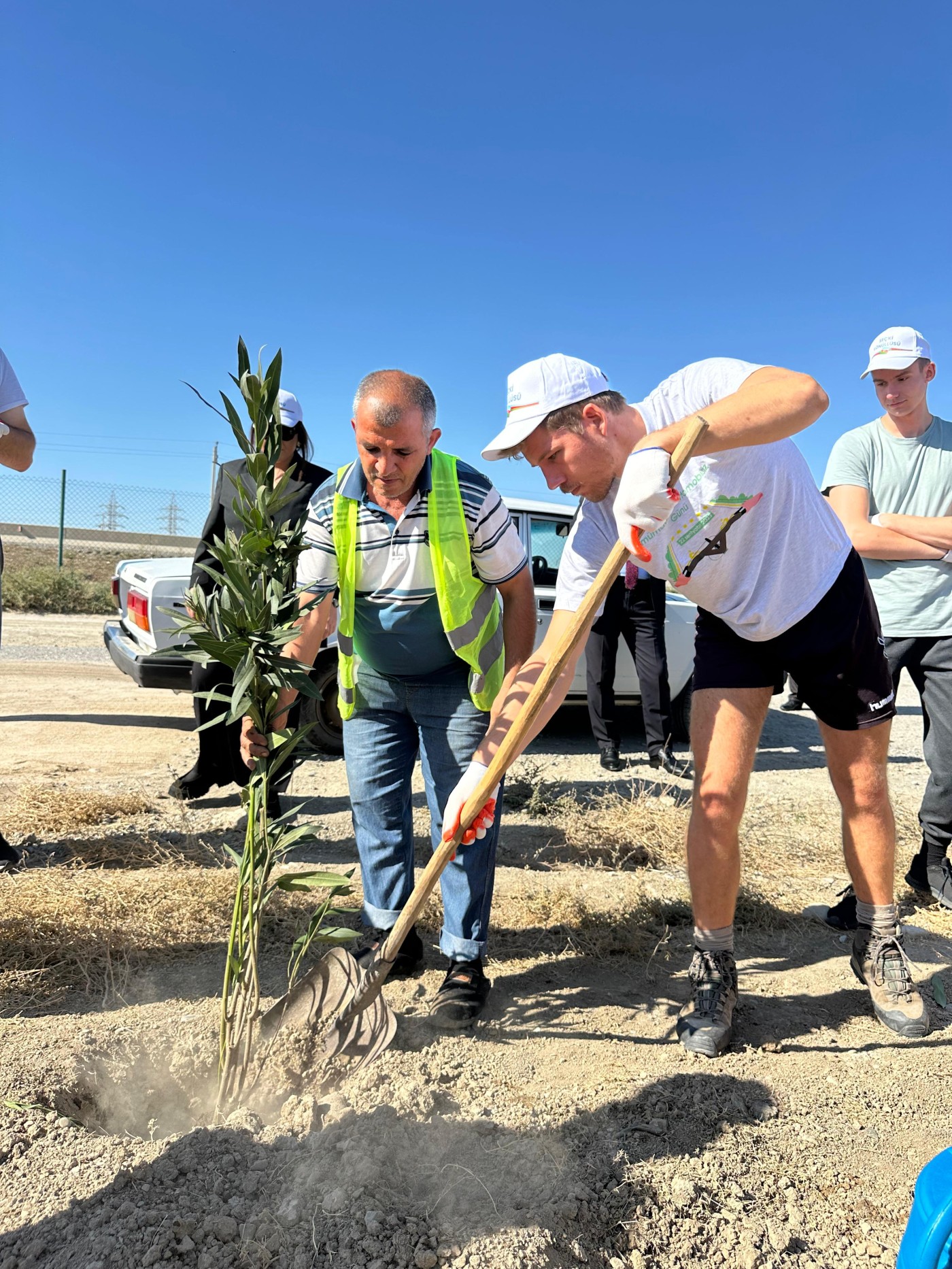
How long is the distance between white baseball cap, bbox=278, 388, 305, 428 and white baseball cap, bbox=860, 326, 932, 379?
8.06 ft

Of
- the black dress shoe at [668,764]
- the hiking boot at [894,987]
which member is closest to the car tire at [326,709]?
the black dress shoe at [668,764]

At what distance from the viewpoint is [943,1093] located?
2.40 meters

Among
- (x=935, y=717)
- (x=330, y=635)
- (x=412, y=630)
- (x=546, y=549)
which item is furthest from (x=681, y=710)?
(x=412, y=630)

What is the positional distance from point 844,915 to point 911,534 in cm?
158

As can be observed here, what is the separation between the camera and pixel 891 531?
349 cm

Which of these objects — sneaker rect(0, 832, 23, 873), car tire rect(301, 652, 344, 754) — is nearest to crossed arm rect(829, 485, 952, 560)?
car tire rect(301, 652, 344, 754)

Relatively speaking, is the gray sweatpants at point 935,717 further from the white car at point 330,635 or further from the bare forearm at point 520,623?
the white car at point 330,635

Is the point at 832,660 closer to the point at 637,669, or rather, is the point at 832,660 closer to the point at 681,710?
the point at 637,669

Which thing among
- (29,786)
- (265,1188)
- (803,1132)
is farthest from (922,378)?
(29,786)

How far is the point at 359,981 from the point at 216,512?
8.01ft

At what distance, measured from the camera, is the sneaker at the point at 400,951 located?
112 inches

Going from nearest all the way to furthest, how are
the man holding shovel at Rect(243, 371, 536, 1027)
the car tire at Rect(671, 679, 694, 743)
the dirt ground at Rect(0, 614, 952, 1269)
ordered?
the dirt ground at Rect(0, 614, 952, 1269)
the man holding shovel at Rect(243, 371, 536, 1027)
the car tire at Rect(671, 679, 694, 743)

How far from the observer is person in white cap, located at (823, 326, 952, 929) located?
346cm

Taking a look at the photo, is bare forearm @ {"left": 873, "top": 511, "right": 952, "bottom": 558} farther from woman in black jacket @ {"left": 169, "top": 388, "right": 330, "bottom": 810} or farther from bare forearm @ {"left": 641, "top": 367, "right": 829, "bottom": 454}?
woman in black jacket @ {"left": 169, "top": 388, "right": 330, "bottom": 810}
